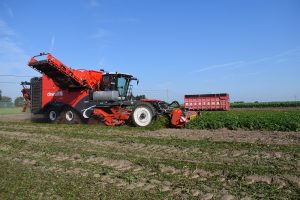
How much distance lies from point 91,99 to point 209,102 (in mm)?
18875

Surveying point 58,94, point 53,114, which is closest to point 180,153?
point 58,94

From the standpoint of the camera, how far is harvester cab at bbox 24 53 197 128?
568 inches

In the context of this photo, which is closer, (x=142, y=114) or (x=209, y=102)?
(x=142, y=114)

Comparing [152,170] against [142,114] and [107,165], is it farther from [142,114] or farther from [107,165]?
[142,114]

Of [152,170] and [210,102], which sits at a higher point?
[210,102]

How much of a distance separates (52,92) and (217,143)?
462 inches

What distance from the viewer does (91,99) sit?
16125 millimetres

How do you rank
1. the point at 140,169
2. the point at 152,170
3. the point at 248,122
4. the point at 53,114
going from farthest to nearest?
1. the point at 53,114
2. the point at 248,122
3. the point at 140,169
4. the point at 152,170

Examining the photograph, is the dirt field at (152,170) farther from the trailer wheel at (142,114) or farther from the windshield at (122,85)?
the windshield at (122,85)

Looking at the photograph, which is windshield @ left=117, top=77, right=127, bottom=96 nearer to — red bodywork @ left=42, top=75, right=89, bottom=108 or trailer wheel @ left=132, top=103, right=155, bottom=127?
red bodywork @ left=42, top=75, right=89, bottom=108

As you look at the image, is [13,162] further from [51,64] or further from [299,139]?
[51,64]

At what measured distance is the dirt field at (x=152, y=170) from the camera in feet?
15.6

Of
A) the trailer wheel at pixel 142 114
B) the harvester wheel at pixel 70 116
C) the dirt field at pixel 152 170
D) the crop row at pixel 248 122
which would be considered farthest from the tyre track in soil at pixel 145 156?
the harvester wheel at pixel 70 116

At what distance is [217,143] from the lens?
882cm
